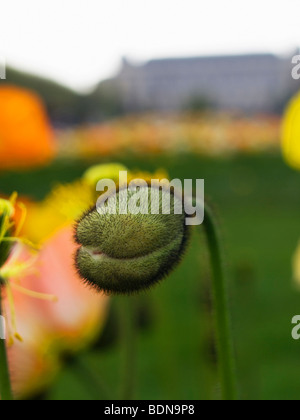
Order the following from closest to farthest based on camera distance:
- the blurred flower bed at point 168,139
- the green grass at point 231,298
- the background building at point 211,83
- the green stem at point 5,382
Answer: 1. the green stem at point 5,382
2. the green grass at point 231,298
3. the blurred flower bed at point 168,139
4. the background building at point 211,83

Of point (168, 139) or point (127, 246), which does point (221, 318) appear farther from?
point (168, 139)

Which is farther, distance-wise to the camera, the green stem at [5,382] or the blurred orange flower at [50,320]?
the blurred orange flower at [50,320]

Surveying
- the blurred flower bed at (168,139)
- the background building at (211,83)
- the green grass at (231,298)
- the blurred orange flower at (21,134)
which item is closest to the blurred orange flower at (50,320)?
the green grass at (231,298)

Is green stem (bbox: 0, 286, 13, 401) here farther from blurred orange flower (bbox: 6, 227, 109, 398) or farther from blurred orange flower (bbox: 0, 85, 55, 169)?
blurred orange flower (bbox: 0, 85, 55, 169)

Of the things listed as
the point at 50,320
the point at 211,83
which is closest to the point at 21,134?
the point at 50,320

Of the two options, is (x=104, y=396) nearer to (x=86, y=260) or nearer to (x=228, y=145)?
(x=86, y=260)

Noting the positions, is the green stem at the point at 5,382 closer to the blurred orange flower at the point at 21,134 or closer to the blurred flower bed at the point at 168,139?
the blurred orange flower at the point at 21,134
